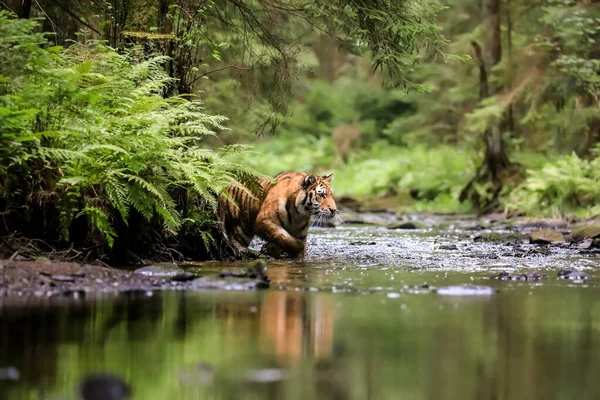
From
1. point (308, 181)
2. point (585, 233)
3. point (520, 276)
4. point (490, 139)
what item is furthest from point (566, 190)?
point (520, 276)

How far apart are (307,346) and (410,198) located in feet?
68.7

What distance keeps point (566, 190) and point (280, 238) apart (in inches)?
363

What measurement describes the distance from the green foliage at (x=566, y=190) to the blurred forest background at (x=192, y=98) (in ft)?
0.14

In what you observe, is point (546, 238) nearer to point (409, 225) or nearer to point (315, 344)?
point (409, 225)

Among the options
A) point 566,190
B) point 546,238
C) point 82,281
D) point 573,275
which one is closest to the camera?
point 82,281

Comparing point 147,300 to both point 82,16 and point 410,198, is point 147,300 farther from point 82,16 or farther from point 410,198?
point 410,198

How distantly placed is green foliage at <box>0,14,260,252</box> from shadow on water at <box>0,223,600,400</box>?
5.29 ft

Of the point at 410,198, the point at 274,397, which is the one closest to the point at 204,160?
the point at 274,397

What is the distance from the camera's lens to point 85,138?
768 cm

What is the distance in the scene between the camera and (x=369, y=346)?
453 cm

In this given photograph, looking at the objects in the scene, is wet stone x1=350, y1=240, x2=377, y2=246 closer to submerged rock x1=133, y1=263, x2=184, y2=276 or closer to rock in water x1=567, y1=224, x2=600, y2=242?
rock in water x1=567, y1=224, x2=600, y2=242

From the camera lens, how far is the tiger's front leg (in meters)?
10.2

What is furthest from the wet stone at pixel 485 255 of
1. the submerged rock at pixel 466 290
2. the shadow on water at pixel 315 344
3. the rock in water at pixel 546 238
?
the submerged rock at pixel 466 290

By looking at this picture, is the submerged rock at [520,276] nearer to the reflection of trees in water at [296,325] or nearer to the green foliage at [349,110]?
the reflection of trees in water at [296,325]
